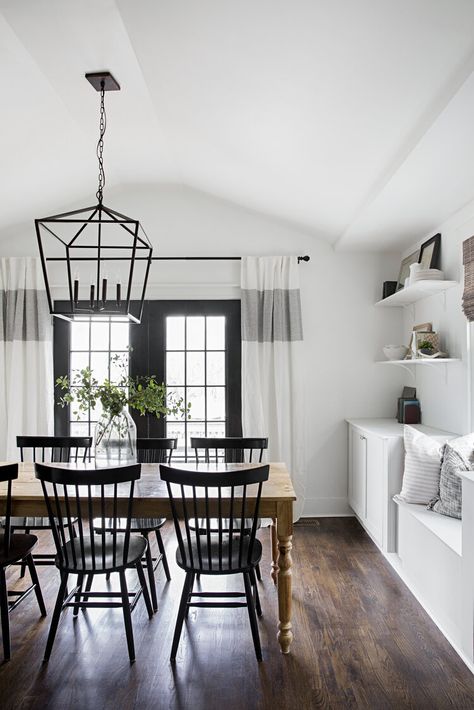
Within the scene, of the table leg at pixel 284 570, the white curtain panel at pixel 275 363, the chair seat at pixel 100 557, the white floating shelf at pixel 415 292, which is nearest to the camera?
the chair seat at pixel 100 557

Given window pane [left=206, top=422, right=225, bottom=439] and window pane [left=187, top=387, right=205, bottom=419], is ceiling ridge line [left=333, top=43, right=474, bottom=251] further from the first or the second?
window pane [left=206, top=422, right=225, bottom=439]

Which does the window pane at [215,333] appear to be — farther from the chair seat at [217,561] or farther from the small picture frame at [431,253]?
the chair seat at [217,561]

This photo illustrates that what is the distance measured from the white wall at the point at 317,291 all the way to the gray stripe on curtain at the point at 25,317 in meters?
0.48

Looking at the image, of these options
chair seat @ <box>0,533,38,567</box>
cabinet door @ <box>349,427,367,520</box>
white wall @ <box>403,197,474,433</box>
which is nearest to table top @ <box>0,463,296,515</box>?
chair seat @ <box>0,533,38,567</box>

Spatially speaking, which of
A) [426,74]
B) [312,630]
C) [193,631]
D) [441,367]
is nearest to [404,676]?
[312,630]

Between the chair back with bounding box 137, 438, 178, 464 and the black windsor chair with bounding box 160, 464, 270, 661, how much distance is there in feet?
2.38

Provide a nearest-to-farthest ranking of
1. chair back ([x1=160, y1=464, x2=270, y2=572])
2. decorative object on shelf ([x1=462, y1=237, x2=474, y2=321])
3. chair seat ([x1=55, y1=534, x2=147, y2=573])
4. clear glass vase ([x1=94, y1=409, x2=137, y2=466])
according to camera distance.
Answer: chair back ([x1=160, y1=464, x2=270, y2=572]) < chair seat ([x1=55, y1=534, x2=147, y2=573]) < clear glass vase ([x1=94, y1=409, x2=137, y2=466]) < decorative object on shelf ([x1=462, y1=237, x2=474, y2=321])

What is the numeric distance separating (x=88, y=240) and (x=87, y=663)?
3.52 metres

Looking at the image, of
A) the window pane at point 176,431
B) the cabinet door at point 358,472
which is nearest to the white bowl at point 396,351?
the cabinet door at point 358,472

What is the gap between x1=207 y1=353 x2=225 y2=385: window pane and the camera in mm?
4680

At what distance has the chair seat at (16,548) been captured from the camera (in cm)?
248

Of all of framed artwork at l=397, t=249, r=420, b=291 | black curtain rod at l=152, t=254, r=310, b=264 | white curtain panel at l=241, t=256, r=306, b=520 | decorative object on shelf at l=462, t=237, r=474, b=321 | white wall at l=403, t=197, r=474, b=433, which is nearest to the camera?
decorative object on shelf at l=462, t=237, r=474, b=321

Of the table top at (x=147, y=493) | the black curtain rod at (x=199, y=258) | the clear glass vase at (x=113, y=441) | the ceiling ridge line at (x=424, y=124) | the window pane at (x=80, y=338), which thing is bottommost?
the table top at (x=147, y=493)

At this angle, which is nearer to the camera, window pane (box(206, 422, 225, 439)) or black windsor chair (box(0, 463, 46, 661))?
black windsor chair (box(0, 463, 46, 661))
